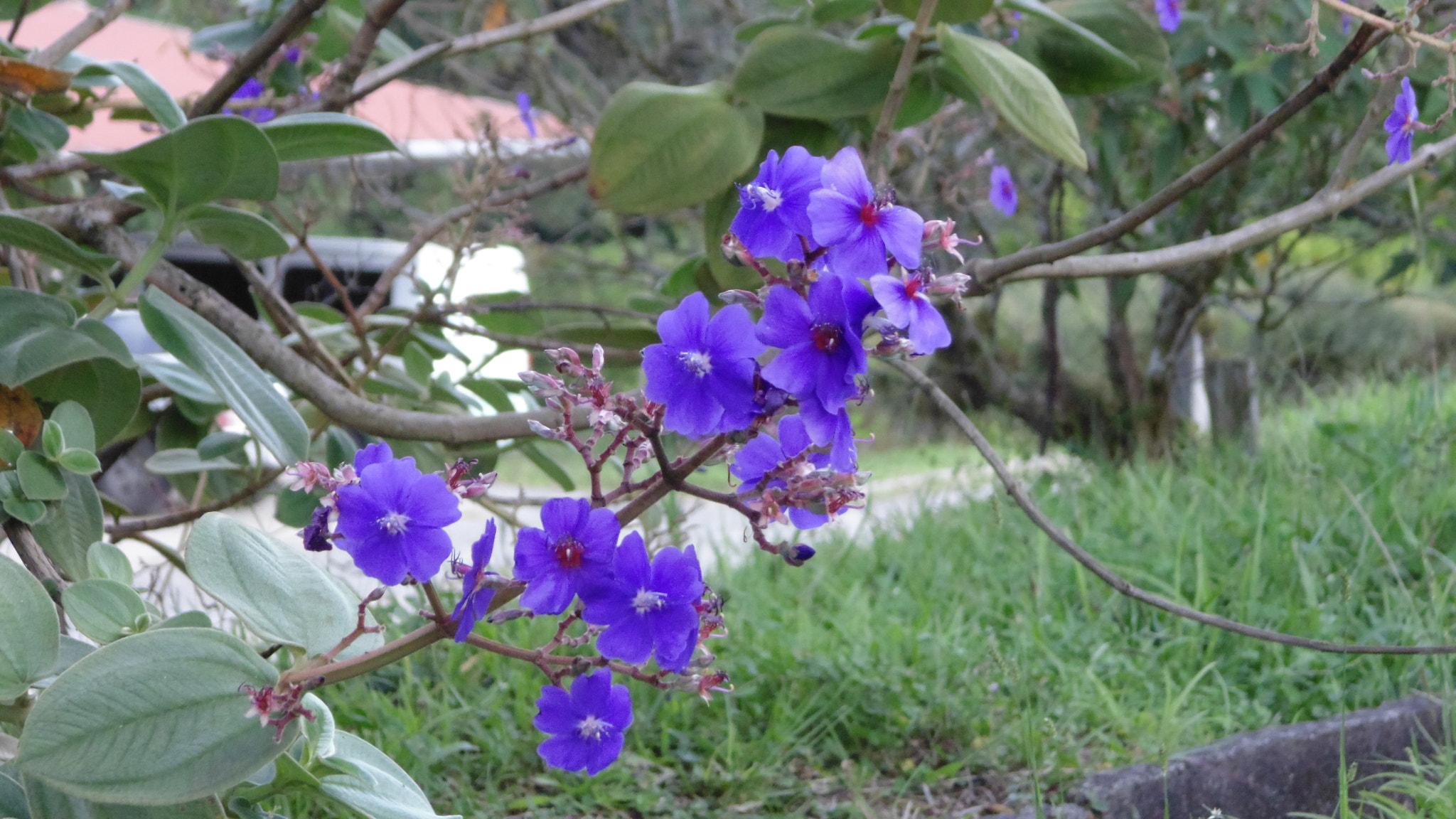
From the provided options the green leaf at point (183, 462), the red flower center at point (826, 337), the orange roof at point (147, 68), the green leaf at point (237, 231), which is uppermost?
the orange roof at point (147, 68)

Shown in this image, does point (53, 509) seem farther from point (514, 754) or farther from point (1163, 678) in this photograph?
point (1163, 678)

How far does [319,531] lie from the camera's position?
0.64 meters

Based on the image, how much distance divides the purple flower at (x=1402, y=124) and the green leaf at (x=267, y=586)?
→ 1.01 metres

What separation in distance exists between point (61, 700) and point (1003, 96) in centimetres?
83

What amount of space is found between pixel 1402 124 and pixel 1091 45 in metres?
0.33

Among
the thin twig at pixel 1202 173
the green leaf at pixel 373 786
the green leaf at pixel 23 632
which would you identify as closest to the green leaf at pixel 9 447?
the green leaf at pixel 23 632

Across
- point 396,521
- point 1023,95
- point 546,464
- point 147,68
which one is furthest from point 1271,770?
point 147,68

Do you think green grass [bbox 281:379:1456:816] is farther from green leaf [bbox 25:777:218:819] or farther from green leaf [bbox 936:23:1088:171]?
green leaf [bbox 25:777:218:819]

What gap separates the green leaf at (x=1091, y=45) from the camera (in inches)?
54.0

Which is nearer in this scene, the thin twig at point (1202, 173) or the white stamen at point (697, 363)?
the white stamen at point (697, 363)

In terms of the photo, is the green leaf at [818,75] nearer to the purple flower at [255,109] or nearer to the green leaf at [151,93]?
the green leaf at [151,93]

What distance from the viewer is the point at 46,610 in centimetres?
73

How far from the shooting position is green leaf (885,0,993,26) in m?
1.21

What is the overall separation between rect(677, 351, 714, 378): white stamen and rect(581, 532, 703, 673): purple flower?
91 mm
